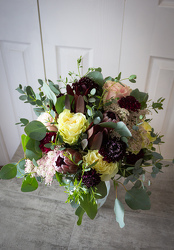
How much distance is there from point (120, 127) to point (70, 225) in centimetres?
46

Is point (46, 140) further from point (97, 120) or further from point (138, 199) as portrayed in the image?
point (138, 199)

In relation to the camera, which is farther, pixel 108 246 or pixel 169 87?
pixel 169 87

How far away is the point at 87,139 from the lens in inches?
23.4

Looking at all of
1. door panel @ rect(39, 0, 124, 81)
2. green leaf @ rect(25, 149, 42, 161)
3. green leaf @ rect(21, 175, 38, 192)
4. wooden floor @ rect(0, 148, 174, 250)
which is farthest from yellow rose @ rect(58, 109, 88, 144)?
door panel @ rect(39, 0, 124, 81)

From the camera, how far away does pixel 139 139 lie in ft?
2.07

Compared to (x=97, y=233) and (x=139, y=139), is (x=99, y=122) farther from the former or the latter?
(x=97, y=233)

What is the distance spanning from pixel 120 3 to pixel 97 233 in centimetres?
96

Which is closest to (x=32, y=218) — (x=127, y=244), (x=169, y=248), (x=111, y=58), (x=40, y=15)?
(x=127, y=244)

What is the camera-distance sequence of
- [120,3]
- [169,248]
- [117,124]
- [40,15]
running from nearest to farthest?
[117,124]
[169,248]
[120,3]
[40,15]

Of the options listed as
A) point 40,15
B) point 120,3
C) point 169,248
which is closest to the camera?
point 169,248

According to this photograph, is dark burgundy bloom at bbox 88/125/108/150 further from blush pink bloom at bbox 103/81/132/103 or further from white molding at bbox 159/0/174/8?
white molding at bbox 159/0/174/8

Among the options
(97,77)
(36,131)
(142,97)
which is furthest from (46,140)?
(142,97)

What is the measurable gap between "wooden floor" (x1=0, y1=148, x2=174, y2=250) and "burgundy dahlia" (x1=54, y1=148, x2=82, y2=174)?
33cm

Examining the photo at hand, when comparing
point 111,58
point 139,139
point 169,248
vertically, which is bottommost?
point 169,248
